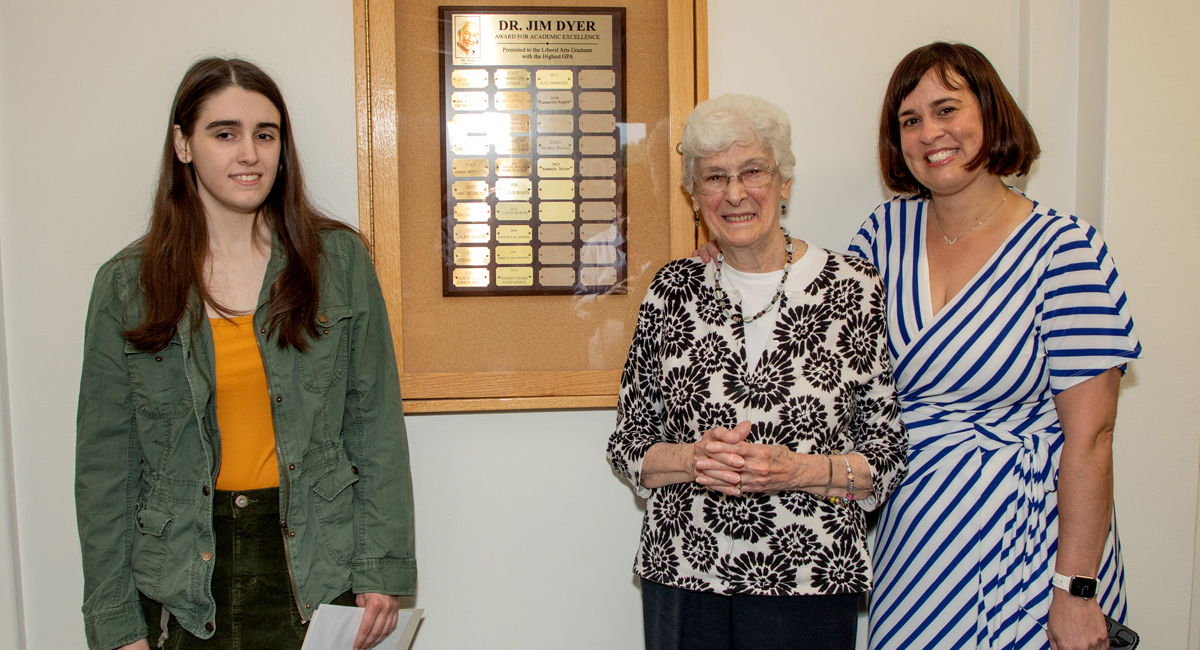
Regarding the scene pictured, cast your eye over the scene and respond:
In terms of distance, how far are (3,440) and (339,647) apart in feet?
3.12

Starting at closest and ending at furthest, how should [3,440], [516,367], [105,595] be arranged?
[105,595] → [3,440] → [516,367]

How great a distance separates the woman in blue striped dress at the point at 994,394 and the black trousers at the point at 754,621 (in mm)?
242

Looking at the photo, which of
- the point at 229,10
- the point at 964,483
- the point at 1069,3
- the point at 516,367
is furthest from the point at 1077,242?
the point at 229,10

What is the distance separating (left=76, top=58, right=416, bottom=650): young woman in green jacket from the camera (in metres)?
1.25

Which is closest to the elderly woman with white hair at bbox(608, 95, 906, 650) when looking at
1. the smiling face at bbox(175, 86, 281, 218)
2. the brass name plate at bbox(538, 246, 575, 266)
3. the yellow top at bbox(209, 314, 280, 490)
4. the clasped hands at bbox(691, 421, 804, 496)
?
the clasped hands at bbox(691, 421, 804, 496)

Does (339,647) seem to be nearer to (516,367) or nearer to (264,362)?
(264,362)

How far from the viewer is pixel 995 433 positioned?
4.39 ft

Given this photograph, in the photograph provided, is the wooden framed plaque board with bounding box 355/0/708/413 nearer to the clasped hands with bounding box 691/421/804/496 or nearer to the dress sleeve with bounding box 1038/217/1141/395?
the clasped hands with bounding box 691/421/804/496

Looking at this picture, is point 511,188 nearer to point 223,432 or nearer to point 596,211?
point 596,211

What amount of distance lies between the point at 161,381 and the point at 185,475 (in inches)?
6.9

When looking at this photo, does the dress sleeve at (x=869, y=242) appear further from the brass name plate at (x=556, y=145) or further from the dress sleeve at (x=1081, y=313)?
the brass name plate at (x=556, y=145)

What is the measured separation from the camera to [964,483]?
1.34 meters

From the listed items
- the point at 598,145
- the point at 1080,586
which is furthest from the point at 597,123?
the point at 1080,586

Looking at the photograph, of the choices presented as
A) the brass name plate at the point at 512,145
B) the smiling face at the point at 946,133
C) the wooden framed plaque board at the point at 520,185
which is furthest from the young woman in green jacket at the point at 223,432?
the smiling face at the point at 946,133
